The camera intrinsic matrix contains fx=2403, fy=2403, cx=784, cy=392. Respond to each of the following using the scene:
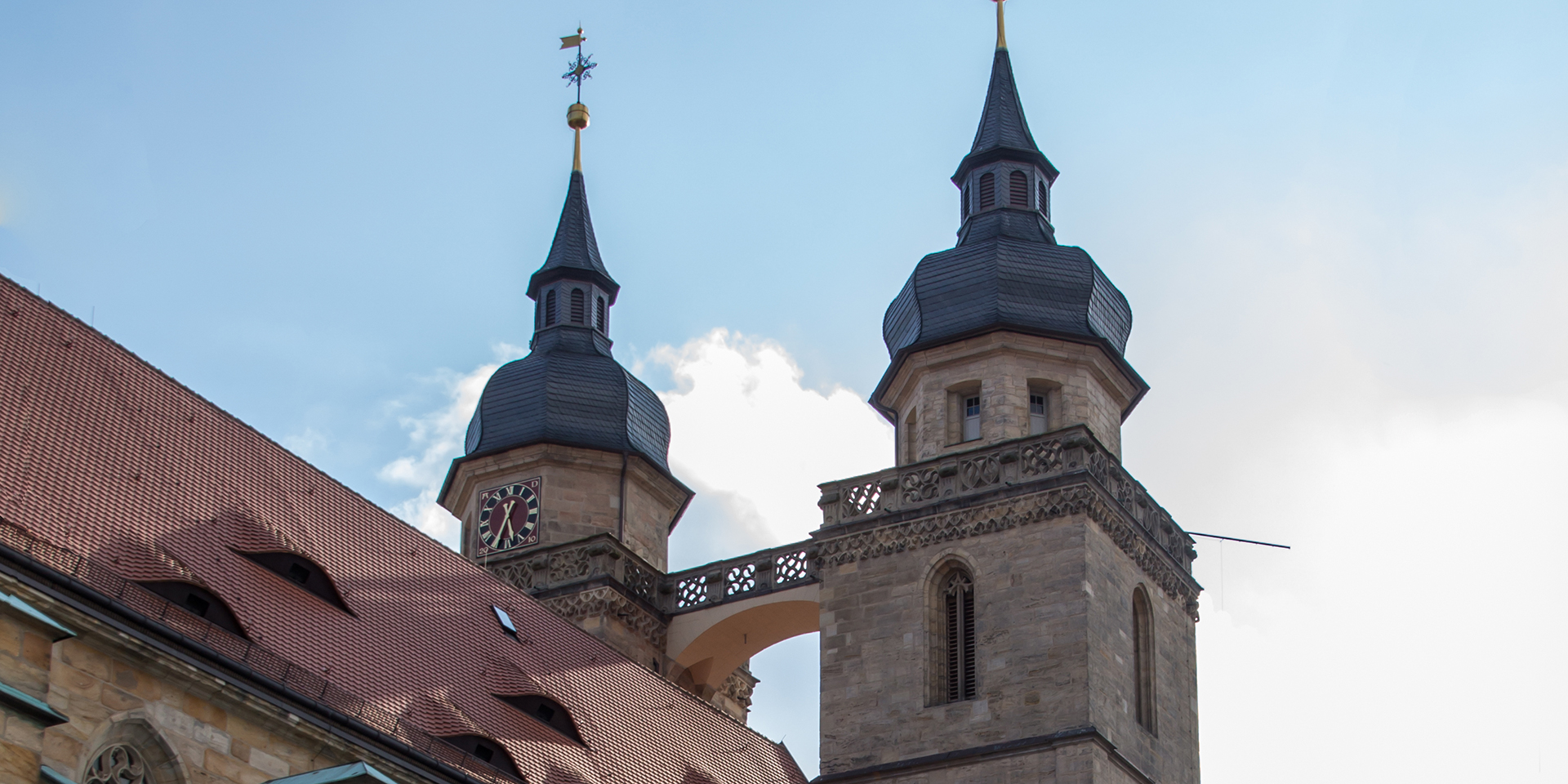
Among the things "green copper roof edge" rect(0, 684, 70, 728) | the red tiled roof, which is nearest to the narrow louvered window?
the red tiled roof

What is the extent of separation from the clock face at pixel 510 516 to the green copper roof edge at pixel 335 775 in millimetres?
14234

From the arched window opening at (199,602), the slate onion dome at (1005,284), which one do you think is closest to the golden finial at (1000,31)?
the slate onion dome at (1005,284)

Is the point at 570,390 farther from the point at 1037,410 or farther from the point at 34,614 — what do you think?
the point at 34,614

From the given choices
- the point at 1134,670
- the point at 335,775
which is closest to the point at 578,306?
the point at 1134,670

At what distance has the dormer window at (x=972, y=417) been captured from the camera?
2727cm

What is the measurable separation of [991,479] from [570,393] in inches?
305

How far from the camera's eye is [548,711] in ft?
71.9

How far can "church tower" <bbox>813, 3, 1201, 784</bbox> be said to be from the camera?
24609 millimetres

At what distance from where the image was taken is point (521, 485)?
31.3 metres

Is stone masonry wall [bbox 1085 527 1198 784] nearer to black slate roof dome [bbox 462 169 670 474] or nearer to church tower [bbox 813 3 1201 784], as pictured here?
church tower [bbox 813 3 1201 784]

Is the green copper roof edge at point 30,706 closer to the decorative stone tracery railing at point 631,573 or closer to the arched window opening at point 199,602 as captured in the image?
the arched window opening at point 199,602

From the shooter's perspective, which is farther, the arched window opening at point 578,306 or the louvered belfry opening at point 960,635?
the arched window opening at point 578,306

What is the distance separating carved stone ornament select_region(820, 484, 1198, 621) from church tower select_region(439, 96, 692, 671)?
4086mm

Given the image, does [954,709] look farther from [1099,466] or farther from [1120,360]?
[1120,360]
